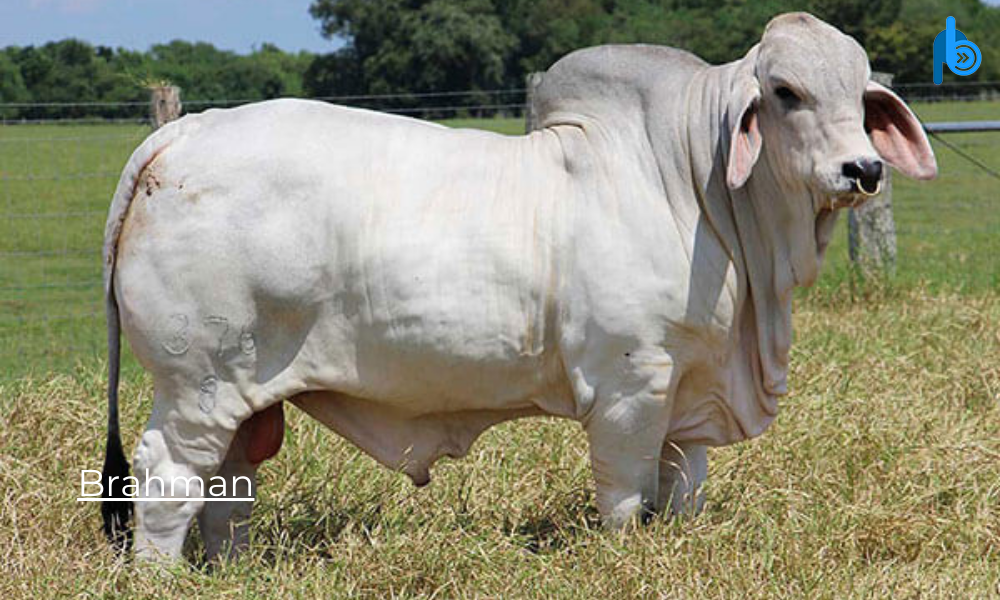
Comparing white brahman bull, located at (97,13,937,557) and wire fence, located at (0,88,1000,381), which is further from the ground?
white brahman bull, located at (97,13,937,557)

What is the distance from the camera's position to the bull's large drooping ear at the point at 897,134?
3586 millimetres

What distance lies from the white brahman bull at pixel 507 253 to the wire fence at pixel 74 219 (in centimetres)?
174

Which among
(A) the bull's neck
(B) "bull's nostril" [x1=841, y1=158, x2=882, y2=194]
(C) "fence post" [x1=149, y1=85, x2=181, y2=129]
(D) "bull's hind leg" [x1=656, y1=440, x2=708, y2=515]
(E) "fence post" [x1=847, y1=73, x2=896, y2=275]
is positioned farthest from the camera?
(E) "fence post" [x1=847, y1=73, x2=896, y2=275]

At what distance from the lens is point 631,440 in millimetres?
3674

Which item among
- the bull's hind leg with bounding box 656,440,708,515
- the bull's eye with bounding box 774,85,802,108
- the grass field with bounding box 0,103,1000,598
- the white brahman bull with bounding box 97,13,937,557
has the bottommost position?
the grass field with bounding box 0,103,1000,598

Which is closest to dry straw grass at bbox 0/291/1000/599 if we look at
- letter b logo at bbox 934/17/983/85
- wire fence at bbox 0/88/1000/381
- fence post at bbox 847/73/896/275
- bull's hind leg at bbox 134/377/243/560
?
bull's hind leg at bbox 134/377/243/560

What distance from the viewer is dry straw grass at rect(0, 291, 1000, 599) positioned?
364cm

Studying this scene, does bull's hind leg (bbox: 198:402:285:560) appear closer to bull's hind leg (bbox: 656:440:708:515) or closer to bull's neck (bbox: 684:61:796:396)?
bull's hind leg (bbox: 656:440:708:515)


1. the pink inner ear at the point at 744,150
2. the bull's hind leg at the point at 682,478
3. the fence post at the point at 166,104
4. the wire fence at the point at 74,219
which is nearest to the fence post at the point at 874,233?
the wire fence at the point at 74,219

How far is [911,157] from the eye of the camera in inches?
142

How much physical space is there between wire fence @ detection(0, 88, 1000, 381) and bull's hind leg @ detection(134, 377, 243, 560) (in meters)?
1.81

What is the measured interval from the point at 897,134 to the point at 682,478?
1.15m

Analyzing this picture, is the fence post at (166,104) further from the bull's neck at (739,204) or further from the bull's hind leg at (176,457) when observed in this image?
the bull's neck at (739,204)

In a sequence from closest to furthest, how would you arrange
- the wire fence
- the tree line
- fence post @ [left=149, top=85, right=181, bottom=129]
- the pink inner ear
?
the pink inner ear → fence post @ [left=149, top=85, right=181, bottom=129] → the wire fence → the tree line
